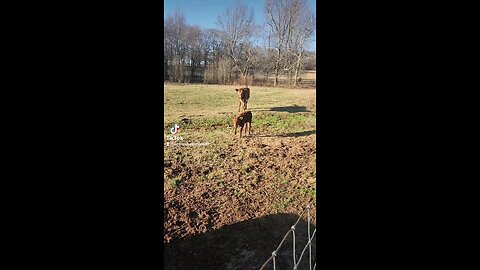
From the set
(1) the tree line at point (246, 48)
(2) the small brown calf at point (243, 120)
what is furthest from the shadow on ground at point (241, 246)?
(1) the tree line at point (246, 48)

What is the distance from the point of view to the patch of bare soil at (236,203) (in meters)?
1.02

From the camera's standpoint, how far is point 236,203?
3.53 feet

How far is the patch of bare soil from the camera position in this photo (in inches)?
40.0

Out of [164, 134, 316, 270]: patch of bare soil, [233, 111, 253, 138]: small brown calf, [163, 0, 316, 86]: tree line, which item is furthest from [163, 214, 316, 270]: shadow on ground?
[163, 0, 316, 86]: tree line

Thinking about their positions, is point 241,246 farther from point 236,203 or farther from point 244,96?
point 244,96

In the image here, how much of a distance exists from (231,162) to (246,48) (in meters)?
0.41

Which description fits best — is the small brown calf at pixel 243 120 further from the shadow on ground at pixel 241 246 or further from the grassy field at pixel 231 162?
the shadow on ground at pixel 241 246

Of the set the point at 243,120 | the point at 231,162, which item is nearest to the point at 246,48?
the point at 243,120
